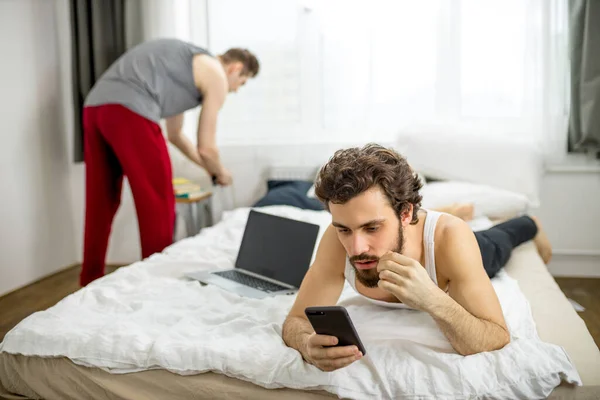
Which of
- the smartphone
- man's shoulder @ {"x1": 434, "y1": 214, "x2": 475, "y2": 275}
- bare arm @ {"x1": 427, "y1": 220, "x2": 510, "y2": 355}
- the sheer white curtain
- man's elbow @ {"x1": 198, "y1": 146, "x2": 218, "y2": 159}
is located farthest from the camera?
the sheer white curtain

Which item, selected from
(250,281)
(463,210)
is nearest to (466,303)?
→ (250,281)

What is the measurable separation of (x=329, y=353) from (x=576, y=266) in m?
2.80

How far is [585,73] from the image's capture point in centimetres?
335

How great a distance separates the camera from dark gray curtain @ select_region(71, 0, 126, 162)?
3803 millimetres

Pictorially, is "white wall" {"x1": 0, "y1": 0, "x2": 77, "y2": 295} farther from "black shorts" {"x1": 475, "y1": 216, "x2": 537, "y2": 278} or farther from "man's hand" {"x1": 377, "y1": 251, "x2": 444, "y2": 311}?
"man's hand" {"x1": 377, "y1": 251, "x2": 444, "y2": 311}

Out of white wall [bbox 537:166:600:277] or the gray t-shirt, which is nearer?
the gray t-shirt

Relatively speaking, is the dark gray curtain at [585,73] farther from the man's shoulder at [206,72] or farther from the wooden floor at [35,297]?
the wooden floor at [35,297]

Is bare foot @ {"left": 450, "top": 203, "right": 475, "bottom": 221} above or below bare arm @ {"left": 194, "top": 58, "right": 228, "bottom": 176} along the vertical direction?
below

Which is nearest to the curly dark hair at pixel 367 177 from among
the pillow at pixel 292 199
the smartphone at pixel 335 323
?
the smartphone at pixel 335 323

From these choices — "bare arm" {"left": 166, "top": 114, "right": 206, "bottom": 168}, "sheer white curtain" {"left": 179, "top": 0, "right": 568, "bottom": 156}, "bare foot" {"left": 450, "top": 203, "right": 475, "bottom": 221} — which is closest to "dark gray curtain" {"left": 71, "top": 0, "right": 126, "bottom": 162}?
"sheer white curtain" {"left": 179, "top": 0, "right": 568, "bottom": 156}

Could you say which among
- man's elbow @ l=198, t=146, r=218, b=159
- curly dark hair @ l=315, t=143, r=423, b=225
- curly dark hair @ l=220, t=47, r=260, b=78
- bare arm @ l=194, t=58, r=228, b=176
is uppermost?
curly dark hair @ l=220, t=47, r=260, b=78

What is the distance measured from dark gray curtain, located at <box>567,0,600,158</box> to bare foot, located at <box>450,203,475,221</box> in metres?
1.01

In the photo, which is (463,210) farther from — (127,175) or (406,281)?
(406,281)

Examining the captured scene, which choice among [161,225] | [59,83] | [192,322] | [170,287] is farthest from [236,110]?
[192,322]
